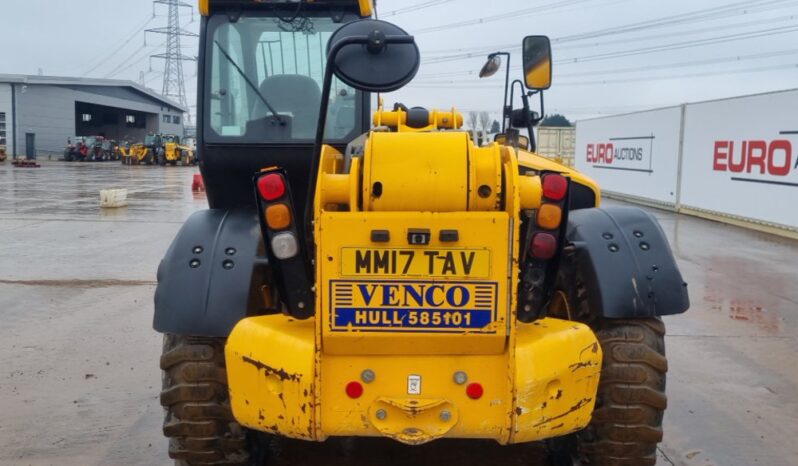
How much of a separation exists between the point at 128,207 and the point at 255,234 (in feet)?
52.4

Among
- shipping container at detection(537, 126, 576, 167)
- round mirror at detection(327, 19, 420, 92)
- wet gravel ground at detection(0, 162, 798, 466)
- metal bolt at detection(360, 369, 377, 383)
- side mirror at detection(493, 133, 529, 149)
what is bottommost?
wet gravel ground at detection(0, 162, 798, 466)

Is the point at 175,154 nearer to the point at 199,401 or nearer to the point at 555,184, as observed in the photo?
the point at 199,401

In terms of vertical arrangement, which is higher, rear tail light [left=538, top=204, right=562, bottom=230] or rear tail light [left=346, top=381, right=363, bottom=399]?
rear tail light [left=538, top=204, right=562, bottom=230]

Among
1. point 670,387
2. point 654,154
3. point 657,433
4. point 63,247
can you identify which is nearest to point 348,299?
point 657,433

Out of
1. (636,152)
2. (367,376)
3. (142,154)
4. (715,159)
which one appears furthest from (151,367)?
(142,154)

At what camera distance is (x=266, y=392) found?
8.89 ft

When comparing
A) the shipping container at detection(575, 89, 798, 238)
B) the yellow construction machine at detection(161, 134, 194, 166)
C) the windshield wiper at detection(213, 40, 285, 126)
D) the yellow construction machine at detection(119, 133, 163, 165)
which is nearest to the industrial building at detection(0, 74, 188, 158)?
the yellow construction machine at detection(119, 133, 163, 165)

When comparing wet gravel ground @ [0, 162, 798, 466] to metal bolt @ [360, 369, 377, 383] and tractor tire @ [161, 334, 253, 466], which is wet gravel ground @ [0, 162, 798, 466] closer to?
tractor tire @ [161, 334, 253, 466]

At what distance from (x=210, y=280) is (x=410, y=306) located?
3.11ft

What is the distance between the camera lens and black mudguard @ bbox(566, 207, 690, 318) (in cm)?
308

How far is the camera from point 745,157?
14.6 metres

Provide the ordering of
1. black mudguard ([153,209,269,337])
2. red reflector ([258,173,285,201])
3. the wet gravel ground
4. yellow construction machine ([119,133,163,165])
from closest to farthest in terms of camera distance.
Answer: red reflector ([258,173,285,201]), black mudguard ([153,209,269,337]), the wet gravel ground, yellow construction machine ([119,133,163,165])

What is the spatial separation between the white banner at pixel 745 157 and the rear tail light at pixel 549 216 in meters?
11.9

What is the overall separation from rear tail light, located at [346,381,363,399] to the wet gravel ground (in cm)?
134
